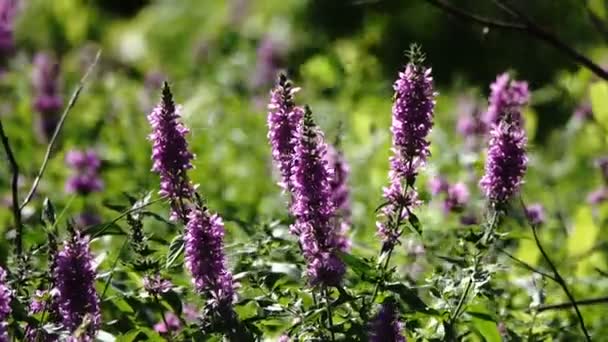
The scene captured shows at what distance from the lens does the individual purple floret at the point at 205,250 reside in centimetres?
222

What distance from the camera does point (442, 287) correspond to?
2643mm

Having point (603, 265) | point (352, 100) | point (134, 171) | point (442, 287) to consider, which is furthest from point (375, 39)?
point (442, 287)

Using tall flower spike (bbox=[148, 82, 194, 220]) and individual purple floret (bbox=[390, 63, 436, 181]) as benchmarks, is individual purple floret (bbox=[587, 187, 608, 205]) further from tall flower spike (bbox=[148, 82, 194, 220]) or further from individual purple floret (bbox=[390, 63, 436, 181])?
tall flower spike (bbox=[148, 82, 194, 220])

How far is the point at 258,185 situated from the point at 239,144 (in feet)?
1.09

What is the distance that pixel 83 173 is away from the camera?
16.2 feet

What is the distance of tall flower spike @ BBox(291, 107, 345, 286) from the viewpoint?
2.30 m

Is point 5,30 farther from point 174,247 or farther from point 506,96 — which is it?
point 174,247

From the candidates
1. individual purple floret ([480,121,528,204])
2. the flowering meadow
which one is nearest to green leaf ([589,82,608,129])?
the flowering meadow

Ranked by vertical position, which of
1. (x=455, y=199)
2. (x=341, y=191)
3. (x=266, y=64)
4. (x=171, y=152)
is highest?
(x=266, y=64)

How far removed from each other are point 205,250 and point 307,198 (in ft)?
0.69

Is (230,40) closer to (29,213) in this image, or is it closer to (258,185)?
(258,185)

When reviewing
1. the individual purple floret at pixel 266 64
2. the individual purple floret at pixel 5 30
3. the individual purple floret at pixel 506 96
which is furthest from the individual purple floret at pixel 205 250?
the individual purple floret at pixel 266 64

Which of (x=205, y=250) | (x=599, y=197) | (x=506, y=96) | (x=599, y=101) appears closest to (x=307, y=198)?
(x=205, y=250)

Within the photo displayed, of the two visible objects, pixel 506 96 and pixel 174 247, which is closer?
pixel 174 247
